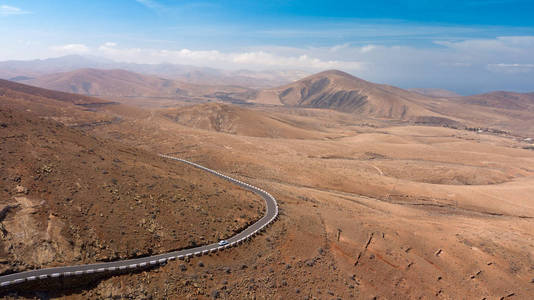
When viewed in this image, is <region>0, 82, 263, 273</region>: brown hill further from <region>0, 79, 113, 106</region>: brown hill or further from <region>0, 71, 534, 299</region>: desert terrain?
<region>0, 79, 113, 106</region>: brown hill

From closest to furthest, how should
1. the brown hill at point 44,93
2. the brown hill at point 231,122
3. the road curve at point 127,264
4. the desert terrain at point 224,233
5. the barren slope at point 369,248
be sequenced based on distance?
the road curve at point 127,264 → the desert terrain at point 224,233 → the barren slope at point 369,248 → the brown hill at point 44,93 → the brown hill at point 231,122

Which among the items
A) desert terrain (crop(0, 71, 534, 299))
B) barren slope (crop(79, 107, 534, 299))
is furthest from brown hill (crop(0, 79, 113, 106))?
desert terrain (crop(0, 71, 534, 299))

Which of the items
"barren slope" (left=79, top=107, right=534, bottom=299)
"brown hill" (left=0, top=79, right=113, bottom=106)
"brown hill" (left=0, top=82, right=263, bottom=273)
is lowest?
"barren slope" (left=79, top=107, right=534, bottom=299)

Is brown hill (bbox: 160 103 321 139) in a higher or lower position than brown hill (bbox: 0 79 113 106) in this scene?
lower

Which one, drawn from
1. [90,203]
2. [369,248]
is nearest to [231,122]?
[90,203]

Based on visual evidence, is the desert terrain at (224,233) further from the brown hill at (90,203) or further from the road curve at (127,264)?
the road curve at (127,264)

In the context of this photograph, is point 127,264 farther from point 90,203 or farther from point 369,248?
point 369,248

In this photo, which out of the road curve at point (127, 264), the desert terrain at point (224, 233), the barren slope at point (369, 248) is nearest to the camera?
the road curve at point (127, 264)

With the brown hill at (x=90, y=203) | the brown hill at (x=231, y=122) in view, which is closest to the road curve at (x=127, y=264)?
the brown hill at (x=90, y=203)
